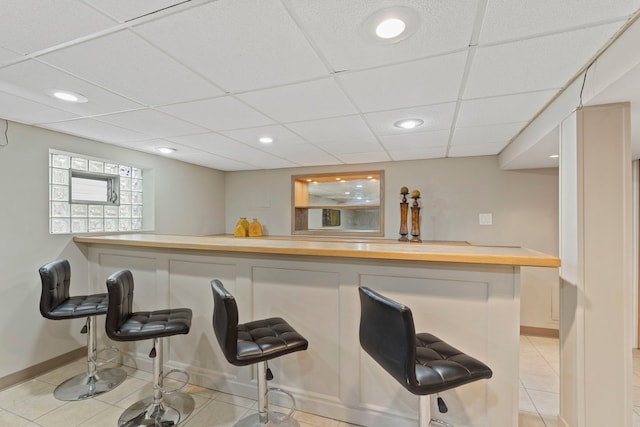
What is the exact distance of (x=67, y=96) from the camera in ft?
6.40

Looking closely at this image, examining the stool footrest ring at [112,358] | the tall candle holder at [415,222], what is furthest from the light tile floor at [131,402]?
the tall candle holder at [415,222]

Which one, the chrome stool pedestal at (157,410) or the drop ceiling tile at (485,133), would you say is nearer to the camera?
the chrome stool pedestal at (157,410)

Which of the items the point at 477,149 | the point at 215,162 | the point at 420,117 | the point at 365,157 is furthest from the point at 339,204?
the point at 420,117

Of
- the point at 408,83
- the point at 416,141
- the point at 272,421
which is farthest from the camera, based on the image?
the point at 416,141

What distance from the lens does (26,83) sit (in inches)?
69.5

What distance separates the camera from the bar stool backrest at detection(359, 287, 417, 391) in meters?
1.18

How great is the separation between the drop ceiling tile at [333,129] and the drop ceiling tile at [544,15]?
1193 millimetres

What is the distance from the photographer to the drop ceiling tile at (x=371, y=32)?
1106 mm

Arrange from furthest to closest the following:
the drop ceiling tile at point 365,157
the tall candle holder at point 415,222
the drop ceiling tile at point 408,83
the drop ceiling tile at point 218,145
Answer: the tall candle holder at point 415,222
the drop ceiling tile at point 365,157
the drop ceiling tile at point 218,145
the drop ceiling tile at point 408,83

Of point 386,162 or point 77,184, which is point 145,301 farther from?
point 386,162

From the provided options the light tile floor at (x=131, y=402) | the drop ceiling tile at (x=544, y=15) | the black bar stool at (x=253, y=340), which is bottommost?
the light tile floor at (x=131, y=402)

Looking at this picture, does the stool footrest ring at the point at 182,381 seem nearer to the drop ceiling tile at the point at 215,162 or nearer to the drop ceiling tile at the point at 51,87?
the drop ceiling tile at the point at 51,87

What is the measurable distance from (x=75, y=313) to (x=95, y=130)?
162cm

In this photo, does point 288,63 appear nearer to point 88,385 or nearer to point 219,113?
point 219,113
